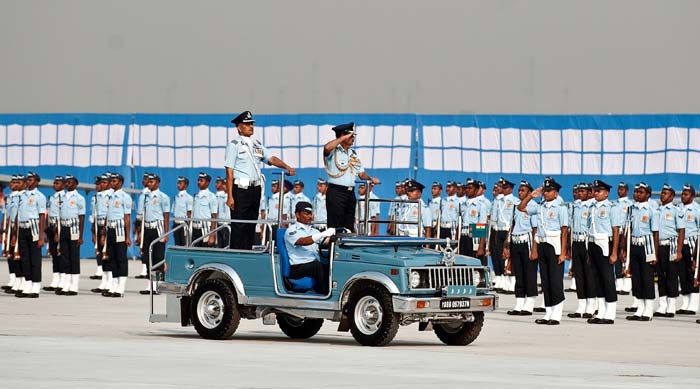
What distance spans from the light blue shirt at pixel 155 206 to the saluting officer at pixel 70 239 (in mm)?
1744

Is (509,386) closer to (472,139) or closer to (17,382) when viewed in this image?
(17,382)

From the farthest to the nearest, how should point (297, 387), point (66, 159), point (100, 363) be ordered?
point (66, 159)
point (100, 363)
point (297, 387)

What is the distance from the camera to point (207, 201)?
29891 millimetres

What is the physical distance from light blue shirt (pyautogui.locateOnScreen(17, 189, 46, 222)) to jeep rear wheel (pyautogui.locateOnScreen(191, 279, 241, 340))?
9504 millimetres

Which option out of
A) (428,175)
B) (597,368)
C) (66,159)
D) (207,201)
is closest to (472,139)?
(428,175)

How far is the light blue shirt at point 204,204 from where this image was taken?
29.8 m

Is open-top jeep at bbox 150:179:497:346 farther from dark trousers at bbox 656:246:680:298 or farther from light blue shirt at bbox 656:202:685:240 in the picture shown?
dark trousers at bbox 656:246:680:298

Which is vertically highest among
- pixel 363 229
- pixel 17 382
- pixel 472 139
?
pixel 472 139

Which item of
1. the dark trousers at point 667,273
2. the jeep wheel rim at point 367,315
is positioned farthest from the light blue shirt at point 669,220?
the jeep wheel rim at point 367,315

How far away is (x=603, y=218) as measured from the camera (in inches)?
875

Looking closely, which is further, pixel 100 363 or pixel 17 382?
pixel 100 363

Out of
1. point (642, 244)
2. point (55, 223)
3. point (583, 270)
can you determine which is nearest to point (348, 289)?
point (583, 270)

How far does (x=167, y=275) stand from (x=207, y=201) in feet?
38.5

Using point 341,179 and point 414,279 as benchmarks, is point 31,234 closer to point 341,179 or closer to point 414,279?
point 341,179
